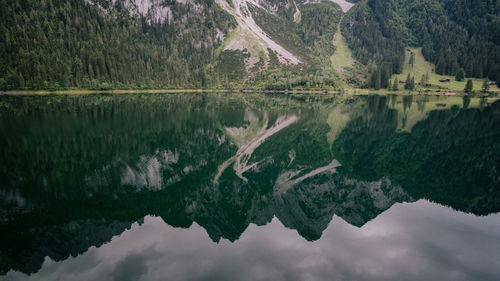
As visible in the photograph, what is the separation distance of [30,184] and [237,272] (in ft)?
55.2

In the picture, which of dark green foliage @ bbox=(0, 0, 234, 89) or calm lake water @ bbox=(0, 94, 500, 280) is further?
dark green foliage @ bbox=(0, 0, 234, 89)

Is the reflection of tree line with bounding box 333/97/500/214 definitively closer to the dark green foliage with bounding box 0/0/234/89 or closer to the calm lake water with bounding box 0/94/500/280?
the calm lake water with bounding box 0/94/500/280

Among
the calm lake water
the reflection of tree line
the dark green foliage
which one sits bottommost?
the calm lake water

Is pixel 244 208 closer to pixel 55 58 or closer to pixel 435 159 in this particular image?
pixel 435 159

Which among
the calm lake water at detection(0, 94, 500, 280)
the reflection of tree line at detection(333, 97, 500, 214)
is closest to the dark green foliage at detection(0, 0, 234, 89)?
the calm lake water at detection(0, 94, 500, 280)

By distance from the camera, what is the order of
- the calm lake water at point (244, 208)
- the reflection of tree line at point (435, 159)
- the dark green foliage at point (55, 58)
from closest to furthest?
1. the calm lake water at point (244, 208)
2. the reflection of tree line at point (435, 159)
3. the dark green foliage at point (55, 58)

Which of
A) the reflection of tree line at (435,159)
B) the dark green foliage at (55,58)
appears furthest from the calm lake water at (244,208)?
the dark green foliage at (55,58)

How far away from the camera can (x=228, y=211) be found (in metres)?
18.7

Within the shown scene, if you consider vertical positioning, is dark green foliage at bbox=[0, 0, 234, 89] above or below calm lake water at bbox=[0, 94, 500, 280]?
above

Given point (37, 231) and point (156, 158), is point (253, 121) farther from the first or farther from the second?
point (37, 231)

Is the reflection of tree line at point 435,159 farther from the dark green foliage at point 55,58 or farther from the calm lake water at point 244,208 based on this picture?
the dark green foliage at point 55,58

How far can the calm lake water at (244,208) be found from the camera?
473 inches

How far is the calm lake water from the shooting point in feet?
39.4


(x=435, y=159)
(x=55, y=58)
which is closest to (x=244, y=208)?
(x=435, y=159)
